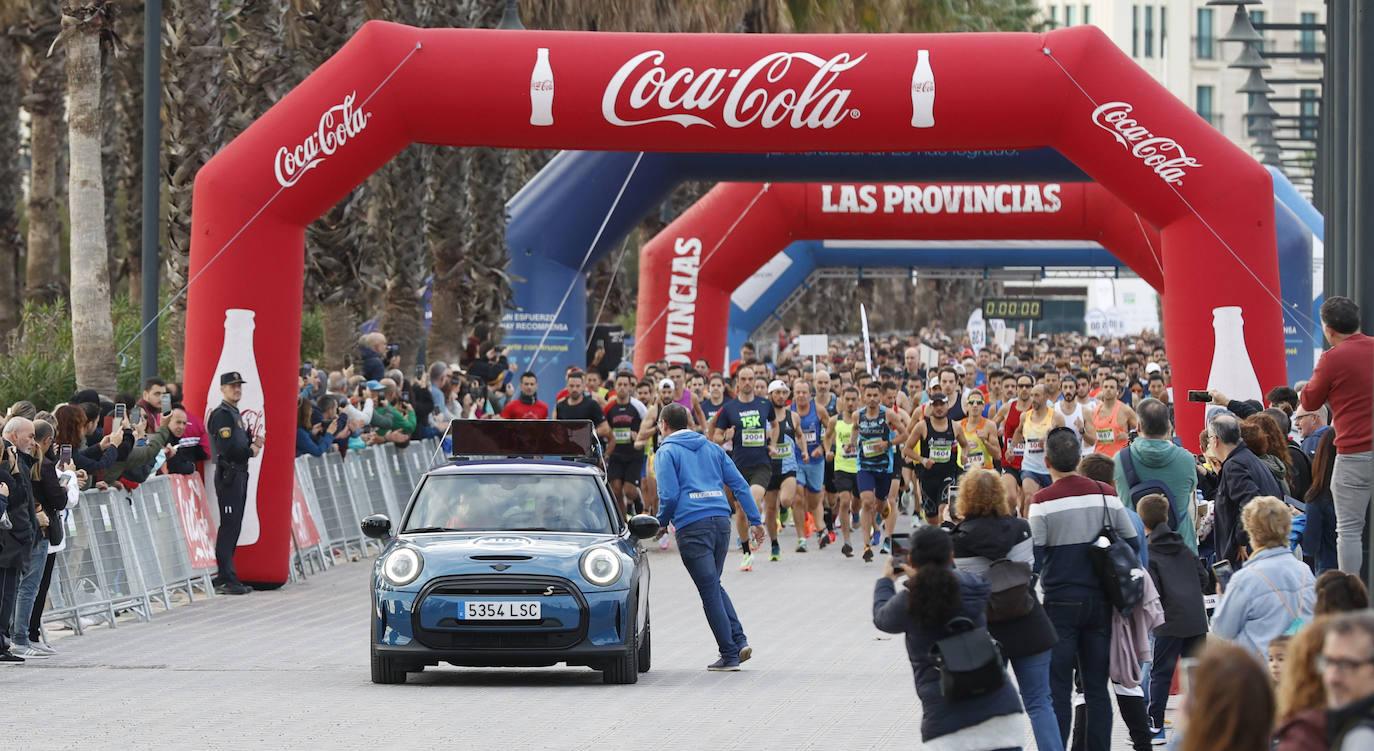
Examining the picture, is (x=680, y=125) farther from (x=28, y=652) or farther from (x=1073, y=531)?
(x=1073, y=531)

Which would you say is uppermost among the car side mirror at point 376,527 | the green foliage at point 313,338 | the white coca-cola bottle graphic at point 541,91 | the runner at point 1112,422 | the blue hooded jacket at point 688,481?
the white coca-cola bottle graphic at point 541,91

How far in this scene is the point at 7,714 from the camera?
10.6m

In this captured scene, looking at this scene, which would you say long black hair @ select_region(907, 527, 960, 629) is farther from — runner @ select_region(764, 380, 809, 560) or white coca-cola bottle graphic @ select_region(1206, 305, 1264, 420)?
runner @ select_region(764, 380, 809, 560)

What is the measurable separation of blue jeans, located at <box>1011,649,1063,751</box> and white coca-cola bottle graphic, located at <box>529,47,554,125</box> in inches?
362

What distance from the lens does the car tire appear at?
41.0 feet

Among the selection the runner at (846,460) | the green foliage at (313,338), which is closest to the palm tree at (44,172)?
the green foliage at (313,338)

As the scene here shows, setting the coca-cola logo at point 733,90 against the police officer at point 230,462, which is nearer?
the police officer at point 230,462

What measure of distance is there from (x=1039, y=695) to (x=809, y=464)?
12.4m

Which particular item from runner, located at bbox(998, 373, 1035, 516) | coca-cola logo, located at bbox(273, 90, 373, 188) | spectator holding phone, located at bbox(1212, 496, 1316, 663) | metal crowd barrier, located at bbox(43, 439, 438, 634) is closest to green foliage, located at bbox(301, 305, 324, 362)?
metal crowd barrier, located at bbox(43, 439, 438, 634)

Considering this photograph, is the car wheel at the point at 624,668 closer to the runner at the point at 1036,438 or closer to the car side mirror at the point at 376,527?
the car side mirror at the point at 376,527

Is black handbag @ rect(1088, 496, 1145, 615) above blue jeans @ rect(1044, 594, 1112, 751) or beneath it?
above

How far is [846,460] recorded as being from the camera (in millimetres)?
20547

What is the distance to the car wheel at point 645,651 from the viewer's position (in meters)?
12.5

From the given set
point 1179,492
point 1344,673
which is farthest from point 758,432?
point 1344,673
